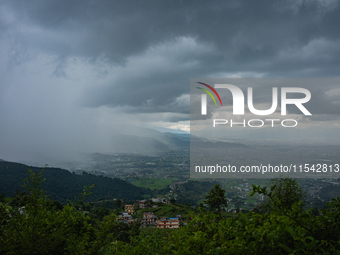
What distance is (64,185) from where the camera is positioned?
78000 millimetres

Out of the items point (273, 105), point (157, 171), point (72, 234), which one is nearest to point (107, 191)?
point (157, 171)

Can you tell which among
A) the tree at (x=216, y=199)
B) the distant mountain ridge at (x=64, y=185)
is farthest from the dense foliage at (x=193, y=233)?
the distant mountain ridge at (x=64, y=185)

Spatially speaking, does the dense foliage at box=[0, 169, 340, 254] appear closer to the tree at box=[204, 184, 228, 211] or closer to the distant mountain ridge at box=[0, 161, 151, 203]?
the tree at box=[204, 184, 228, 211]

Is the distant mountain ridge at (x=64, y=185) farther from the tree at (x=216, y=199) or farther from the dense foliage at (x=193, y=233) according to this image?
the dense foliage at (x=193, y=233)

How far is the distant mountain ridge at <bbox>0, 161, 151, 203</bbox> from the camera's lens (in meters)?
68.1

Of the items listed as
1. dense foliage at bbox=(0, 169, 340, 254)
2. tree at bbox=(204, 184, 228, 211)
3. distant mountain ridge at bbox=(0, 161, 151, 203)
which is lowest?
distant mountain ridge at bbox=(0, 161, 151, 203)

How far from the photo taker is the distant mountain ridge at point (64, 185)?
68.1m

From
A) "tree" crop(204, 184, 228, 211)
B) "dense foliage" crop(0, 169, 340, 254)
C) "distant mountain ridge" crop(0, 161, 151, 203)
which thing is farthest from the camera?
"distant mountain ridge" crop(0, 161, 151, 203)

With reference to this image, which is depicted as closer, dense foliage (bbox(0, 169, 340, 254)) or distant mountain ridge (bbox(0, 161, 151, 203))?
dense foliage (bbox(0, 169, 340, 254))

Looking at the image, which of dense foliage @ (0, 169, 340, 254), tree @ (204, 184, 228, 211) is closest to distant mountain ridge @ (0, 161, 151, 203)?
tree @ (204, 184, 228, 211)

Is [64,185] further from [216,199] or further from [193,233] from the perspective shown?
[193,233]

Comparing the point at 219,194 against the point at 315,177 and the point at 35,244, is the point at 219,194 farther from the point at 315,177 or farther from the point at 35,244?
the point at 315,177

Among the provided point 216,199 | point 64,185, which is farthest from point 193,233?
point 64,185

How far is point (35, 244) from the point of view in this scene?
10.8ft
